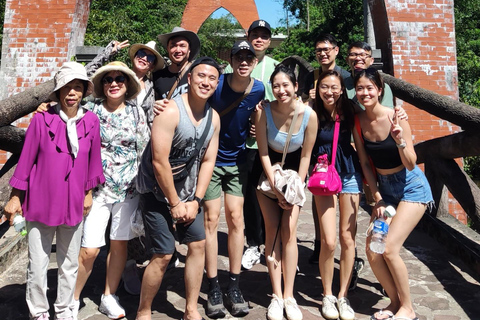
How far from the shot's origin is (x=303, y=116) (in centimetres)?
336

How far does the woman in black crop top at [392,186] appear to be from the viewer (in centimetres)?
328

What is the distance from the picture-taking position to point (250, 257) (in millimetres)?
4465

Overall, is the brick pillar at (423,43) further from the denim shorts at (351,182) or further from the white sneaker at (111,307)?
the white sneaker at (111,307)

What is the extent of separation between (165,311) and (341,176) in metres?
1.59

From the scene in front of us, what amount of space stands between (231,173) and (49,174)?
1250 mm

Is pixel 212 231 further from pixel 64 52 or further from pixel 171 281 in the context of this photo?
pixel 64 52

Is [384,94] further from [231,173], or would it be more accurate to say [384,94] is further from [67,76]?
[67,76]

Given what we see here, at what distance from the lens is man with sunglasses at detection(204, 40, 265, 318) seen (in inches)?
136

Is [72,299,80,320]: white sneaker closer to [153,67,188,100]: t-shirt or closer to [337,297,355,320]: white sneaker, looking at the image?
[153,67,188,100]: t-shirt

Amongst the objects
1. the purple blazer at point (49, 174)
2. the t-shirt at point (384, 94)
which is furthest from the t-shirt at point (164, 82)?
the t-shirt at point (384, 94)

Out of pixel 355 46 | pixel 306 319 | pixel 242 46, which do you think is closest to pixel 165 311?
pixel 306 319

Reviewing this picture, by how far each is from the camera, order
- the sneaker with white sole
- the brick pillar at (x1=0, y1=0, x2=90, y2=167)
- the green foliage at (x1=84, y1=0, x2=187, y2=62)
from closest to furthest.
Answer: the sneaker with white sole
the brick pillar at (x1=0, y1=0, x2=90, y2=167)
the green foliage at (x1=84, y1=0, x2=187, y2=62)

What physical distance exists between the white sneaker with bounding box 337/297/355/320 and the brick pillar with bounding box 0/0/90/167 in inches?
187

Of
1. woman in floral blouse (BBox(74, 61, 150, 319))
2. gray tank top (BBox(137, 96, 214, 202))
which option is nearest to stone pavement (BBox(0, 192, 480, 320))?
woman in floral blouse (BBox(74, 61, 150, 319))
